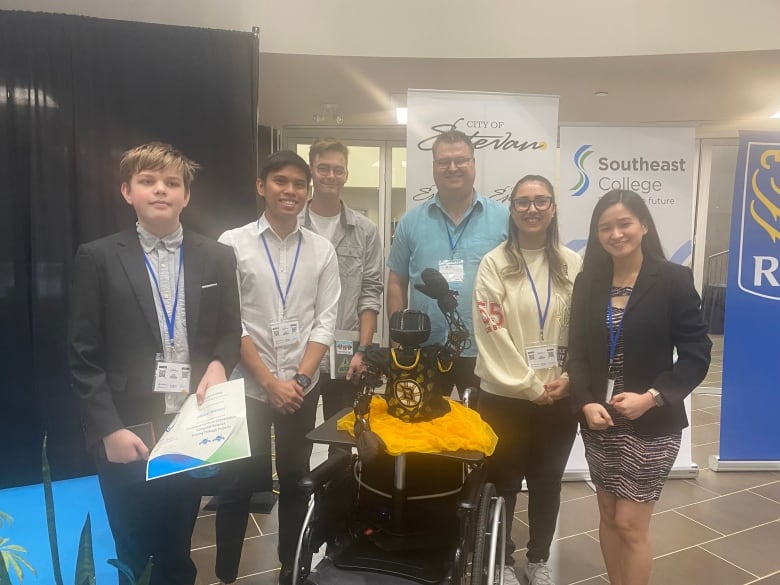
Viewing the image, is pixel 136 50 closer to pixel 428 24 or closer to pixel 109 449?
pixel 428 24

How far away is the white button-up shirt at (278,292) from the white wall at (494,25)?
2.23m

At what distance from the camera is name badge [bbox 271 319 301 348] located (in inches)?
79.1

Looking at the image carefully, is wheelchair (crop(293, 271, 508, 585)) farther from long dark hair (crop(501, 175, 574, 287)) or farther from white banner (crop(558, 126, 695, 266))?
white banner (crop(558, 126, 695, 266))

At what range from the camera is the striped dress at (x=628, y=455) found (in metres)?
1.72

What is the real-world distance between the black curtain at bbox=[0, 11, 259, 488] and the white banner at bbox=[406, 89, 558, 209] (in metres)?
1.07

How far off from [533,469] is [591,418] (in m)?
0.45

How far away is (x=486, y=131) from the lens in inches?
122

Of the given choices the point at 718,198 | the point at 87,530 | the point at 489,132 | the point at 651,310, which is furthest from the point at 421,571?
the point at 718,198

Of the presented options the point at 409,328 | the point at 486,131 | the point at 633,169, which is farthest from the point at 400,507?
the point at 633,169

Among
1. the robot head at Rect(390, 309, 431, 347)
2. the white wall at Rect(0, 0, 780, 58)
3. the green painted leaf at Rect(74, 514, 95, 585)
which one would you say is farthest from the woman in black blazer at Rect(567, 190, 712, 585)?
the white wall at Rect(0, 0, 780, 58)

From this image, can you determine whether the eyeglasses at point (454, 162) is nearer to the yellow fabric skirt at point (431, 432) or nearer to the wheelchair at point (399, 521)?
the yellow fabric skirt at point (431, 432)

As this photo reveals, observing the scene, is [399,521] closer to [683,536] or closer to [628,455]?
[628,455]

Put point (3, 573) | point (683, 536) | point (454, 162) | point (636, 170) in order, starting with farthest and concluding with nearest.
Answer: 1. point (636, 170)
2. point (683, 536)
3. point (454, 162)
4. point (3, 573)

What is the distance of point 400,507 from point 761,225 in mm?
3006
